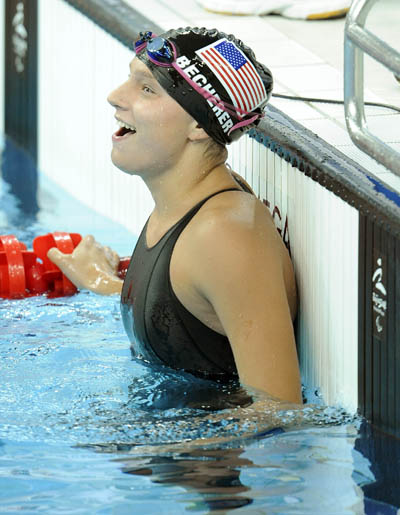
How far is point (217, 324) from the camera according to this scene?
3053mm

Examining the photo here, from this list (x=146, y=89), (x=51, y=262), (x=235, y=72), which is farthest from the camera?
(x=51, y=262)

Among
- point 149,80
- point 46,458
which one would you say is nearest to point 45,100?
point 149,80

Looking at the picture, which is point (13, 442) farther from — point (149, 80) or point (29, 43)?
point (29, 43)

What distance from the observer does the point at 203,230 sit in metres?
2.96

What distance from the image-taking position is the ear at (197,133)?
3109 millimetres

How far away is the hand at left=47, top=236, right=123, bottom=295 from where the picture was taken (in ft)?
13.8

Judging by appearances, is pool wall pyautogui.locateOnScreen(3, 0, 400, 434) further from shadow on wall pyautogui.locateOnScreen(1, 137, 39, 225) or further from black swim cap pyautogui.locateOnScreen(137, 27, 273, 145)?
shadow on wall pyautogui.locateOnScreen(1, 137, 39, 225)

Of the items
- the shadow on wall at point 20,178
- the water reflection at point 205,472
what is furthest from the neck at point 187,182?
the shadow on wall at point 20,178

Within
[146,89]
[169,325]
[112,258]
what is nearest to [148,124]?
[146,89]

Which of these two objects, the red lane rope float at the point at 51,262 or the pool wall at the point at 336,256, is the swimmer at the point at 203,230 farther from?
the red lane rope float at the point at 51,262

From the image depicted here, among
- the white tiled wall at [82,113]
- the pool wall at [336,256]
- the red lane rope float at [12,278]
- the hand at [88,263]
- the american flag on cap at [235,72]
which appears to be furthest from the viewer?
the white tiled wall at [82,113]

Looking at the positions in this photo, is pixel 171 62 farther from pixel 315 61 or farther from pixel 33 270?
pixel 315 61

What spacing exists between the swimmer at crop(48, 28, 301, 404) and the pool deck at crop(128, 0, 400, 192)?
1.27ft

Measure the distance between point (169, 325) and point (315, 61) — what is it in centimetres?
202
